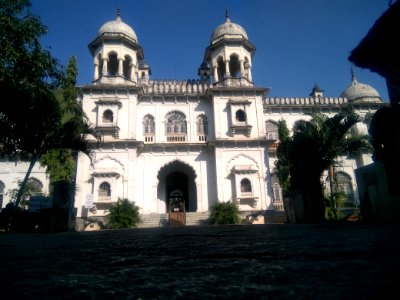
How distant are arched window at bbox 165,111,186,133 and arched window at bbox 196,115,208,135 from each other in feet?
3.08

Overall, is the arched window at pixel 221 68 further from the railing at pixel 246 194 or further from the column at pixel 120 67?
the railing at pixel 246 194

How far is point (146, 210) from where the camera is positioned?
18.2m

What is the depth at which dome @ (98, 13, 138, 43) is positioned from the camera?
2145 centimetres

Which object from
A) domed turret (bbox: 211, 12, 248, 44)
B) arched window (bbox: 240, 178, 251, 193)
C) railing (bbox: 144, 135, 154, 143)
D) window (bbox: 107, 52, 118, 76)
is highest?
domed turret (bbox: 211, 12, 248, 44)

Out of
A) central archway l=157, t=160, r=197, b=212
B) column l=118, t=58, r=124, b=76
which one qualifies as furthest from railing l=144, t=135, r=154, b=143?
column l=118, t=58, r=124, b=76

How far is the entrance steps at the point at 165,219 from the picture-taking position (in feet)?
54.9

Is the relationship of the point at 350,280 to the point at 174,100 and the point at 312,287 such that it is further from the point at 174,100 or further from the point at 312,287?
the point at 174,100

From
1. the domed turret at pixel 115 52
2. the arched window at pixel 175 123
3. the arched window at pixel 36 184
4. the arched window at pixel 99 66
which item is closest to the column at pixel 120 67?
the domed turret at pixel 115 52

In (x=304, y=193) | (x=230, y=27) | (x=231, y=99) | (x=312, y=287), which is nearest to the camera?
(x=312, y=287)

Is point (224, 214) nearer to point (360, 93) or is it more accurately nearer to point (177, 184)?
point (177, 184)

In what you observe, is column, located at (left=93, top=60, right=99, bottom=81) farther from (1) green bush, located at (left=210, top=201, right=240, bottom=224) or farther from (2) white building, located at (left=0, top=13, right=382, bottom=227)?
(1) green bush, located at (left=210, top=201, right=240, bottom=224)

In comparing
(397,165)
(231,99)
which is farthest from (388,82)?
(231,99)

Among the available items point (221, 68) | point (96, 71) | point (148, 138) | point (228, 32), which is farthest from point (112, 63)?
point (228, 32)

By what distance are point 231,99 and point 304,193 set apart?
13.5 metres
